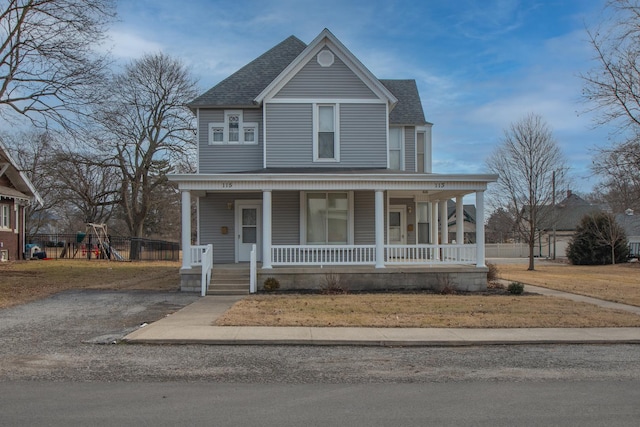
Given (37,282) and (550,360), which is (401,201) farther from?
(37,282)

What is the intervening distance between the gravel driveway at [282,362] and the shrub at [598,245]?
30187 mm

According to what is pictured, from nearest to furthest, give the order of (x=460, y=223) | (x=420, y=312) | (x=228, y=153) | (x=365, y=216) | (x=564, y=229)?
(x=420, y=312), (x=365, y=216), (x=460, y=223), (x=228, y=153), (x=564, y=229)

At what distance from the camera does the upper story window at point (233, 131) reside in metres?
19.6

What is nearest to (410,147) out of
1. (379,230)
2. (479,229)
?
(479,229)

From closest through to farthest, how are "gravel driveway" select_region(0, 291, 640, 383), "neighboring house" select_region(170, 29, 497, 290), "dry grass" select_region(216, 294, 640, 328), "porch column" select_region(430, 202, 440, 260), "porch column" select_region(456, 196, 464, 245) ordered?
"gravel driveway" select_region(0, 291, 640, 383) < "dry grass" select_region(216, 294, 640, 328) < "neighboring house" select_region(170, 29, 497, 290) < "porch column" select_region(456, 196, 464, 245) < "porch column" select_region(430, 202, 440, 260)

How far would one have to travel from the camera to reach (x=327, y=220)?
18719mm

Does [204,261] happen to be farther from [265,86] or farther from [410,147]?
[410,147]

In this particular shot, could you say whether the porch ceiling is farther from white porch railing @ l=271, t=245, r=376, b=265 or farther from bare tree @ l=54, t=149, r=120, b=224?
bare tree @ l=54, t=149, r=120, b=224

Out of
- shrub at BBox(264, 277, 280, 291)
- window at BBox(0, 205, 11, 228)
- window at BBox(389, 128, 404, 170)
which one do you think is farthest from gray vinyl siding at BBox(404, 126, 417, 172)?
window at BBox(0, 205, 11, 228)

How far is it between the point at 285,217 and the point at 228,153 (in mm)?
3371

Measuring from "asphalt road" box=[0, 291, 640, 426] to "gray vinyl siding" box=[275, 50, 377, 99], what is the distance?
11.7m

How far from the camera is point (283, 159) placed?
1894 cm

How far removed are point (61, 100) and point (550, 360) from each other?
1930cm

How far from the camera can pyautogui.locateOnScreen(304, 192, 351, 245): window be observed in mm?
18719
